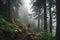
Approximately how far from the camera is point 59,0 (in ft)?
19.0

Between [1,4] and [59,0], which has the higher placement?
[1,4]

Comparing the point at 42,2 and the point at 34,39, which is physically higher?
the point at 42,2

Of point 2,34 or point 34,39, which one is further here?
point 34,39

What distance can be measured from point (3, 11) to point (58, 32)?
8930mm

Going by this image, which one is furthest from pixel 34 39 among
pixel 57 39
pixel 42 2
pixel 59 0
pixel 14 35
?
pixel 59 0

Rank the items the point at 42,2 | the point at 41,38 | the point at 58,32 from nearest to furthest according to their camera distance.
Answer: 1. the point at 58,32
2. the point at 41,38
3. the point at 42,2

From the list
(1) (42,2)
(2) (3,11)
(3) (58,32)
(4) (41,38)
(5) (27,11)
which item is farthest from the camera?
(5) (27,11)

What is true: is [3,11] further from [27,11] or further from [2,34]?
[27,11]

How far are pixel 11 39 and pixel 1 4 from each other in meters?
6.03

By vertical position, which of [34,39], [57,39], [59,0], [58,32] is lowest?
[34,39]

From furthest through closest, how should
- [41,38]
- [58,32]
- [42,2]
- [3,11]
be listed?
[3,11]
[42,2]
[41,38]
[58,32]

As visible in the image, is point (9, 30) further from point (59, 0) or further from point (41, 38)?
point (59, 0)

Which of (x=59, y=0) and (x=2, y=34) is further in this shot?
(x=2, y=34)

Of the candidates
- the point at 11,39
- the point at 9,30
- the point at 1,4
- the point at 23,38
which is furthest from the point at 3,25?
the point at 1,4
